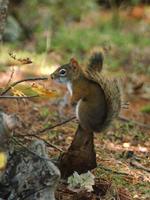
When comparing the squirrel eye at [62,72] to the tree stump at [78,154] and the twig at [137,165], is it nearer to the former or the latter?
the tree stump at [78,154]

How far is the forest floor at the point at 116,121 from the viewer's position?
3994 millimetres

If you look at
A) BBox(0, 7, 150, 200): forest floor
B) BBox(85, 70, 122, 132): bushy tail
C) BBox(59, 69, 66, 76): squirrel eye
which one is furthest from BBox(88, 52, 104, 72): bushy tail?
BBox(0, 7, 150, 200): forest floor

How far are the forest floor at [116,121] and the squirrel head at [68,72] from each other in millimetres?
126

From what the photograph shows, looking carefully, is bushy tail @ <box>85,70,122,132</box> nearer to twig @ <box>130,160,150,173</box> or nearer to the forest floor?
the forest floor

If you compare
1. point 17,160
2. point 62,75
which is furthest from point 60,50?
point 17,160

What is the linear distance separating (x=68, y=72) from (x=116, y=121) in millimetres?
1853

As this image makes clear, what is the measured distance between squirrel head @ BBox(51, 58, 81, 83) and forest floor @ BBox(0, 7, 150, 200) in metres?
0.13

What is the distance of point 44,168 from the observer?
3.33m

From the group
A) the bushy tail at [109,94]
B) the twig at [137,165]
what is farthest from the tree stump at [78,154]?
the twig at [137,165]

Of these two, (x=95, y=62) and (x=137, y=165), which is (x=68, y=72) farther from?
(x=137, y=165)

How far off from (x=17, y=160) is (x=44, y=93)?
45 centimetres

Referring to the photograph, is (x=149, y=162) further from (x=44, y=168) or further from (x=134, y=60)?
(x=134, y=60)

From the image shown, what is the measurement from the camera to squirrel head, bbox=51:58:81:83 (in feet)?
12.6

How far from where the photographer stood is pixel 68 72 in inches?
154
